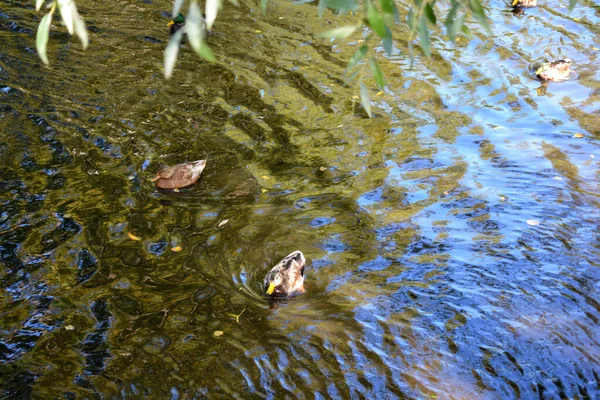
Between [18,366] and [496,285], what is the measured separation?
12.5 ft

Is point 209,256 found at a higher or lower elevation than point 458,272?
lower

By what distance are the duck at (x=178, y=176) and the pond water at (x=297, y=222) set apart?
110mm

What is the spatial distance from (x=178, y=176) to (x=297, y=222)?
1418 millimetres

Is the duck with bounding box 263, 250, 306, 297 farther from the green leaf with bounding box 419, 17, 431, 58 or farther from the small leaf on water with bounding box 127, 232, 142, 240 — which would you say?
the green leaf with bounding box 419, 17, 431, 58

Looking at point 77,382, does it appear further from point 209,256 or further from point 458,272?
point 458,272

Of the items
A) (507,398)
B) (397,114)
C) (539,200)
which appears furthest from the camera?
(397,114)

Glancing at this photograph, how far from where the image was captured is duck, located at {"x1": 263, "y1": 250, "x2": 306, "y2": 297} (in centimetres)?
550

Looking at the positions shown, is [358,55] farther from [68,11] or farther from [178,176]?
[178,176]

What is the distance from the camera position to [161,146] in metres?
7.98

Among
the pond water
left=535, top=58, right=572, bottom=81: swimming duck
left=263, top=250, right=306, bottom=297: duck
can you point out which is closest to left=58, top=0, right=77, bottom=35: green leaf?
the pond water

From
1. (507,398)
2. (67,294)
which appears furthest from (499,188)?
(67,294)

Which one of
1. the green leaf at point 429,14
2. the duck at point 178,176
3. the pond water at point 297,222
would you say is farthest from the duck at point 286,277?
the green leaf at point 429,14

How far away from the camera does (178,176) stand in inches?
279

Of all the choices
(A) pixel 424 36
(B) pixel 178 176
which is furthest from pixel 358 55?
(B) pixel 178 176
